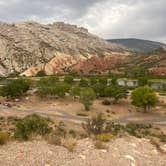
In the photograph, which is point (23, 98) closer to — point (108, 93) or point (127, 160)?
point (108, 93)

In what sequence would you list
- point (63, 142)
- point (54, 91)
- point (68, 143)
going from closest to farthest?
point (68, 143), point (63, 142), point (54, 91)

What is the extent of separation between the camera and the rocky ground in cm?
1386

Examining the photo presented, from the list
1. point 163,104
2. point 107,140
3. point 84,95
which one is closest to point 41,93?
point 84,95

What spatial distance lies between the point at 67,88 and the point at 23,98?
1500 centimetres

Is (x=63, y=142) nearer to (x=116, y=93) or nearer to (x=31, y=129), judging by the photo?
(x=31, y=129)

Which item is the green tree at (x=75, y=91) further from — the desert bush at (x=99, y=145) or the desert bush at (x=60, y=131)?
the desert bush at (x=99, y=145)

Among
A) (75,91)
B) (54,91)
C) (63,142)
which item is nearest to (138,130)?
(63,142)

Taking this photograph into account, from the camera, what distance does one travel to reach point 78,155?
1527cm

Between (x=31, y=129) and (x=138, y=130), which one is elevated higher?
(x=31, y=129)

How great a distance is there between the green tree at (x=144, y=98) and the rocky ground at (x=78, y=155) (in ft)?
219

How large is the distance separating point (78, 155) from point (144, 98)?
7097 centimetres

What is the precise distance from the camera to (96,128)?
24.4 meters

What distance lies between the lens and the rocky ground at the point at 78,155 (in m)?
13.9

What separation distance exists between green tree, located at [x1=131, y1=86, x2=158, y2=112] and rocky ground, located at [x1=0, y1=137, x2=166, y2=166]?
66.7 m
